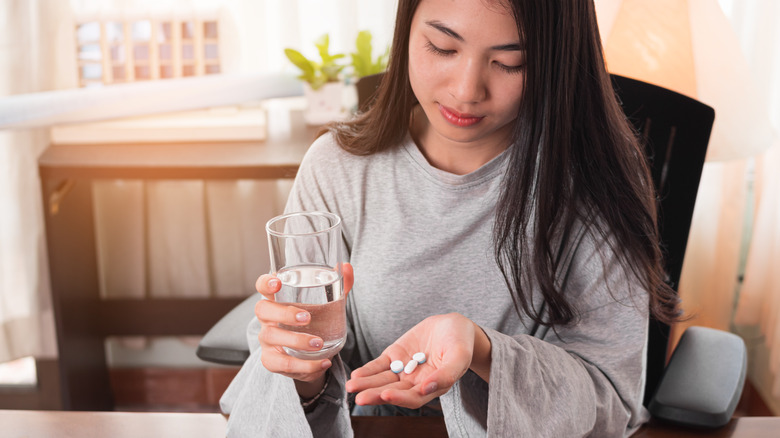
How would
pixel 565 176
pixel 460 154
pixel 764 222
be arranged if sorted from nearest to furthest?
pixel 565 176 < pixel 460 154 < pixel 764 222

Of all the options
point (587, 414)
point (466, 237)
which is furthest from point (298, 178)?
point (587, 414)

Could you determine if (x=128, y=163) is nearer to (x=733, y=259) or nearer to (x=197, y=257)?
(x=197, y=257)

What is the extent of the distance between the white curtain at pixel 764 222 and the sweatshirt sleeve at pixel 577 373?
42.3 inches

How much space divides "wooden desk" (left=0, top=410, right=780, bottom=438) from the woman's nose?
1.34ft

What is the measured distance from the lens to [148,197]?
2.25m

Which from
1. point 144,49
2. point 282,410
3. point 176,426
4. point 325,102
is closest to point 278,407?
point 282,410

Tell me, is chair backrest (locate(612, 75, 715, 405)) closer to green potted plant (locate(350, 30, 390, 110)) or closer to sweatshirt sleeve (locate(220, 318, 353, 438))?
sweatshirt sleeve (locate(220, 318, 353, 438))

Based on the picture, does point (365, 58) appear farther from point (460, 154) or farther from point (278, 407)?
point (278, 407)

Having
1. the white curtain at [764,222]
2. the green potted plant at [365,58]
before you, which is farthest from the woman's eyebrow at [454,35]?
the white curtain at [764,222]

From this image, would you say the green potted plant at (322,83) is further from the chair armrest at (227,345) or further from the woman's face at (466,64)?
the woman's face at (466,64)

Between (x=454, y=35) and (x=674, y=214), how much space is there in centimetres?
52

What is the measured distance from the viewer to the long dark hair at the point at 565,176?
94cm

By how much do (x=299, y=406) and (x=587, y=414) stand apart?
0.36 metres

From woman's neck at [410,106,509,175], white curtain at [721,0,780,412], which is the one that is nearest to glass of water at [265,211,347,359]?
woman's neck at [410,106,509,175]
